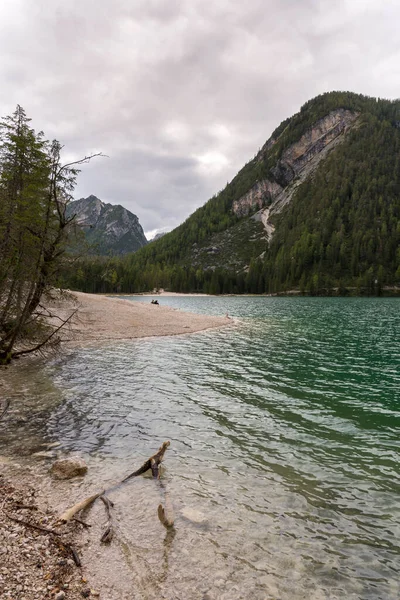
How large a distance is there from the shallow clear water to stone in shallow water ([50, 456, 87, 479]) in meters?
0.41

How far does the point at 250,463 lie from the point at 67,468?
5.66 m

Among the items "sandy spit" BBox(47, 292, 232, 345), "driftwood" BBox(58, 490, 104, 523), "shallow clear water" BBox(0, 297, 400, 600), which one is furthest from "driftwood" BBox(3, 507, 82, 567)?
"sandy spit" BBox(47, 292, 232, 345)

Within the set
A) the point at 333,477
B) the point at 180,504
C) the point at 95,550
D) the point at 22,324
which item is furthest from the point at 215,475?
the point at 22,324

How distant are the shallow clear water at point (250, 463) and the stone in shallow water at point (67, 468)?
408 mm

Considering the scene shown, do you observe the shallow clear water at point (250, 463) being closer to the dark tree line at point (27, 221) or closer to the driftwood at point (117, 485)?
the driftwood at point (117, 485)

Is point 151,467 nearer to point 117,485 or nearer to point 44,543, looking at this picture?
point 117,485

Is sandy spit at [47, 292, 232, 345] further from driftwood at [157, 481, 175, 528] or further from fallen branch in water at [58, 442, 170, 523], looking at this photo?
A: driftwood at [157, 481, 175, 528]

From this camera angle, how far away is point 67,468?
957 centimetres

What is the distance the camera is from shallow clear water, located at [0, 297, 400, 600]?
642 centimetres

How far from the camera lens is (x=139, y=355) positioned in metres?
28.6

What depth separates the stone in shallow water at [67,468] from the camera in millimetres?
9458

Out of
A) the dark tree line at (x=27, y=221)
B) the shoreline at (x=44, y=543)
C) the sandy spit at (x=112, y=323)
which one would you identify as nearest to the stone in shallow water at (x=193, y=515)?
the shoreline at (x=44, y=543)

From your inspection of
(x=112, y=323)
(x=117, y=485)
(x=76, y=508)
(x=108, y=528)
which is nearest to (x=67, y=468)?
(x=117, y=485)

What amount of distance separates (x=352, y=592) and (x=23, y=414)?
1353cm
